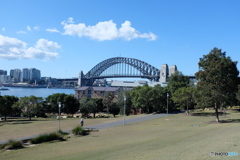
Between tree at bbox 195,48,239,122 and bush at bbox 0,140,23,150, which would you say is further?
tree at bbox 195,48,239,122

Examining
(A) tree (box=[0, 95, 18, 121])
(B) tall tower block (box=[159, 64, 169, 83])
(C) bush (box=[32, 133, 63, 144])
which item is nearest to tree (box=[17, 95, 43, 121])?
(A) tree (box=[0, 95, 18, 121])

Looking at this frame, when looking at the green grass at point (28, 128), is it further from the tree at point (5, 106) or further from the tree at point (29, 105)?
the tree at point (29, 105)

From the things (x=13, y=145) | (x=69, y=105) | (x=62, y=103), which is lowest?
(x=13, y=145)

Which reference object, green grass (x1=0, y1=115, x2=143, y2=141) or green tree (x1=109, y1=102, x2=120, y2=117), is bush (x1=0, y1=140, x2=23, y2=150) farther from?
green tree (x1=109, y1=102, x2=120, y2=117)

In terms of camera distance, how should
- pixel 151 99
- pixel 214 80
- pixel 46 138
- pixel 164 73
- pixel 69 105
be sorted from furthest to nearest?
pixel 164 73 < pixel 69 105 < pixel 151 99 < pixel 214 80 < pixel 46 138

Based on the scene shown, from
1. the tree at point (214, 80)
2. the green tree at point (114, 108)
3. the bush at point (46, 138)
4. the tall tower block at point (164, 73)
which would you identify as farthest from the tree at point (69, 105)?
the tall tower block at point (164, 73)

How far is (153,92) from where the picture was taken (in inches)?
2092

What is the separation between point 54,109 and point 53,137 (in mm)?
35653

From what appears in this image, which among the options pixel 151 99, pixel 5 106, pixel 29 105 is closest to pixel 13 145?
pixel 5 106

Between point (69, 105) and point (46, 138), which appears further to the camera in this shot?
point (69, 105)

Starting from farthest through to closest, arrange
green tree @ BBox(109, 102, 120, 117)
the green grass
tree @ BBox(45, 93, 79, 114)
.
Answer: green tree @ BBox(109, 102, 120, 117), tree @ BBox(45, 93, 79, 114), the green grass

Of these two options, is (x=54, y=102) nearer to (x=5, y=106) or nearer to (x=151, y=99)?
(x=5, y=106)

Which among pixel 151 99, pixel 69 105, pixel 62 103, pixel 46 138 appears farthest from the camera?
pixel 69 105

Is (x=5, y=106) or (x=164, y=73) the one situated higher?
(x=164, y=73)
